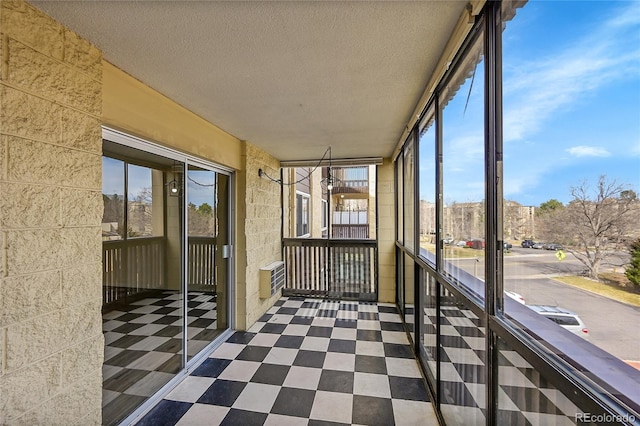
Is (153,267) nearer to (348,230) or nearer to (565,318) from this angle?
(565,318)

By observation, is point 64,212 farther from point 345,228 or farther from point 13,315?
point 345,228

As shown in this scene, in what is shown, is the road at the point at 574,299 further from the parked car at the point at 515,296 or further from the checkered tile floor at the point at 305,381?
the checkered tile floor at the point at 305,381

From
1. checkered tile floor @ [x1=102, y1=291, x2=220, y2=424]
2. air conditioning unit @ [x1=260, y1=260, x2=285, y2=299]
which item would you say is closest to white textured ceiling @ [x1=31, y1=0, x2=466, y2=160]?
checkered tile floor @ [x1=102, y1=291, x2=220, y2=424]

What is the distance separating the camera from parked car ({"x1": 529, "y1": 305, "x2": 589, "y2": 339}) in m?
0.69

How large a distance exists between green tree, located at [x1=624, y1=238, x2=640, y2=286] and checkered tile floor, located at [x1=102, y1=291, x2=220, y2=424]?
242cm

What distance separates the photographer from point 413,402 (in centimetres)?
207

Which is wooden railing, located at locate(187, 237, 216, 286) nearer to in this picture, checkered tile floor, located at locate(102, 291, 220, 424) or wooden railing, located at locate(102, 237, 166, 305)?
checkered tile floor, located at locate(102, 291, 220, 424)

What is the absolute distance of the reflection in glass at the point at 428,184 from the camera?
2.09 m

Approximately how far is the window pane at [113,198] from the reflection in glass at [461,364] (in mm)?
2179

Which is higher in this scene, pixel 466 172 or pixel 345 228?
pixel 466 172

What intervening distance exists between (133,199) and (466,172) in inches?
87.5

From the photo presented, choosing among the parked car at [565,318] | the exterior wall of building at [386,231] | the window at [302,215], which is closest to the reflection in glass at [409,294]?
the exterior wall of building at [386,231]

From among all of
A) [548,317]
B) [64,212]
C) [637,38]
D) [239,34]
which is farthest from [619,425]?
[64,212]

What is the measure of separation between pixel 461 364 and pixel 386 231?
9.45ft
